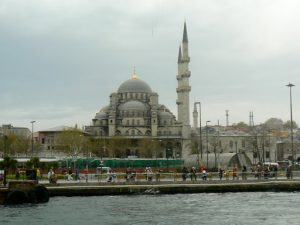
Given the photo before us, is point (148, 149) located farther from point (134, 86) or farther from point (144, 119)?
point (134, 86)

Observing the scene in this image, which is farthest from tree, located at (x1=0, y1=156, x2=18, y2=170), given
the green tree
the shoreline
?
the shoreline

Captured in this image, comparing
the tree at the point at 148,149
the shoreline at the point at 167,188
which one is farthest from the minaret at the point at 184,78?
the shoreline at the point at 167,188

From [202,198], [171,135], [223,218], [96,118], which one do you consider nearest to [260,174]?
[202,198]

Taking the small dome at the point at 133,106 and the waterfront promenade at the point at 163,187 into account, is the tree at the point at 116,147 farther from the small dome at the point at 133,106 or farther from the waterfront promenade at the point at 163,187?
the waterfront promenade at the point at 163,187

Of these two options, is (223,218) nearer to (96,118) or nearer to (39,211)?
(39,211)

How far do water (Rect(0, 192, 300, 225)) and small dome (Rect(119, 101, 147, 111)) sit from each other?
101m

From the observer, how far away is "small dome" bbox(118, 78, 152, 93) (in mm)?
145375

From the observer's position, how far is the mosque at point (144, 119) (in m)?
130

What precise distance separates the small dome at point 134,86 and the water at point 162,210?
10774cm

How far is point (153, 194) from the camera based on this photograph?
3866cm

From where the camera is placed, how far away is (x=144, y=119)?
456 feet

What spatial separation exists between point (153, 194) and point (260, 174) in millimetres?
10682

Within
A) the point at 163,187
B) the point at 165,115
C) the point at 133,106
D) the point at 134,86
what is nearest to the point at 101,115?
the point at 133,106

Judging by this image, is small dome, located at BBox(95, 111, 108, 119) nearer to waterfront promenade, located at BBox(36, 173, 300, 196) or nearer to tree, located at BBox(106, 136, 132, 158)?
tree, located at BBox(106, 136, 132, 158)
